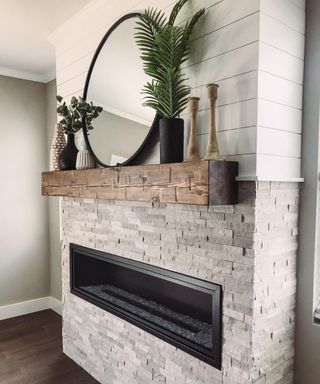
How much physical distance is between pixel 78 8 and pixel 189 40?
1.11 meters

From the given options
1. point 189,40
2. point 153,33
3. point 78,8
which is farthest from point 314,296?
point 78,8

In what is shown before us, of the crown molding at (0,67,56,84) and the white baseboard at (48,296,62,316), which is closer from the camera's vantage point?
the crown molding at (0,67,56,84)

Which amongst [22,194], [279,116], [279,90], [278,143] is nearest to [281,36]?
[279,90]

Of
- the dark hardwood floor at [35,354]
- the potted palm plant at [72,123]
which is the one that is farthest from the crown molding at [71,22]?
the dark hardwood floor at [35,354]

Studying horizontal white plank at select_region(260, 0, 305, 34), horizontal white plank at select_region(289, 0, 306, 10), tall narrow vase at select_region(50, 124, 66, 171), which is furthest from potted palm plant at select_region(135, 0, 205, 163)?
tall narrow vase at select_region(50, 124, 66, 171)

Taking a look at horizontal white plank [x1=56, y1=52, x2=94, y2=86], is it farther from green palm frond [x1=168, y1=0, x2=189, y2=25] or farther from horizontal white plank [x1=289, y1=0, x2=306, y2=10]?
horizontal white plank [x1=289, y1=0, x2=306, y2=10]

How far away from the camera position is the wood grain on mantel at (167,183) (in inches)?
55.2

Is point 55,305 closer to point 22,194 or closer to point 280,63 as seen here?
point 22,194

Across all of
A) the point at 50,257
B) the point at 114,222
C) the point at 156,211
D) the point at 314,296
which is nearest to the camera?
the point at 314,296

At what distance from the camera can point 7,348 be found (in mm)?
2973

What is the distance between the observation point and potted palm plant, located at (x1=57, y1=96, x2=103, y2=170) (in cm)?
241

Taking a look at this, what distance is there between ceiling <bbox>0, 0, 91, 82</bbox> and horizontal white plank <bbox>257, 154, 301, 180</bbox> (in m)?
1.69

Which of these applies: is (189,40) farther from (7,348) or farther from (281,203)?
(7,348)

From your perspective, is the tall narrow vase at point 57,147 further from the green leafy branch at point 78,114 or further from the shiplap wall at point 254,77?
the shiplap wall at point 254,77
